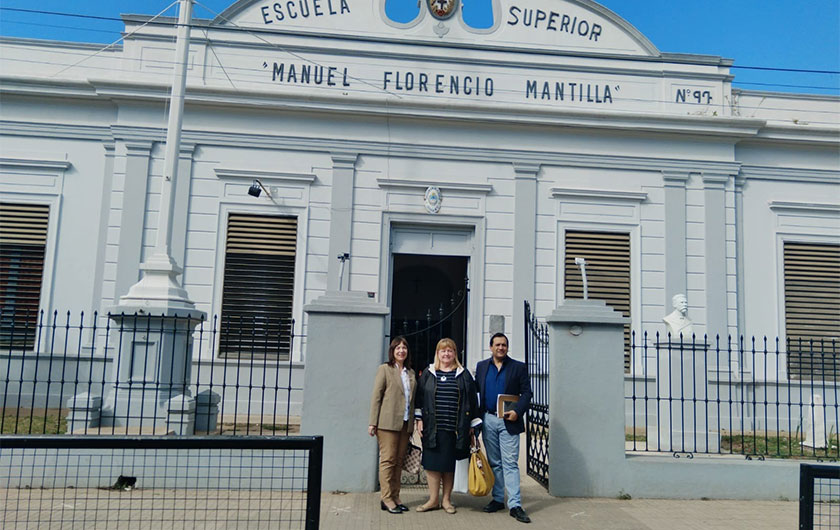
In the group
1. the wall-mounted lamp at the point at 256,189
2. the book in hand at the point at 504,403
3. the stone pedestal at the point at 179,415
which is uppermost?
the wall-mounted lamp at the point at 256,189

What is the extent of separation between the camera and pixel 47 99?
12.9 m

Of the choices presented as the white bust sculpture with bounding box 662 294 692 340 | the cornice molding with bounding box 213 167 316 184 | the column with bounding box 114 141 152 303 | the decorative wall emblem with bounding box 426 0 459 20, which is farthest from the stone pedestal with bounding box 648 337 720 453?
the column with bounding box 114 141 152 303

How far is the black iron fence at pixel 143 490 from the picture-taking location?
5762 mm

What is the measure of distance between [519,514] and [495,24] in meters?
10.6

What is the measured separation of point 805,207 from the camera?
1380cm

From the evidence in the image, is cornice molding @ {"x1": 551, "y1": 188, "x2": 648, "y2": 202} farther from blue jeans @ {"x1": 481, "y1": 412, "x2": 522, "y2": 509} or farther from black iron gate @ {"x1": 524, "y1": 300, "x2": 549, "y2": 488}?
blue jeans @ {"x1": 481, "y1": 412, "x2": 522, "y2": 509}

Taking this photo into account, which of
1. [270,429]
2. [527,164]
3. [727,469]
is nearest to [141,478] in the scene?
[270,429]

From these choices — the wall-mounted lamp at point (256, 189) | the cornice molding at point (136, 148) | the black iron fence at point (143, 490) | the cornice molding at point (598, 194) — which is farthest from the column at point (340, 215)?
the black iron fence at point (143, 490)

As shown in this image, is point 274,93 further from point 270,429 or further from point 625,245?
point 625,245

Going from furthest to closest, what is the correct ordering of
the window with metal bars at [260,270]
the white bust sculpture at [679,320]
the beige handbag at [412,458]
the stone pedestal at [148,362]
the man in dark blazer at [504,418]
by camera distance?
the window with metal bars at [260,270] < the white bust sculpture at [679,320] < the stone pedestal at [148,362] < the beige handbag at [412,458] < the man in dark blazer at [504,418]

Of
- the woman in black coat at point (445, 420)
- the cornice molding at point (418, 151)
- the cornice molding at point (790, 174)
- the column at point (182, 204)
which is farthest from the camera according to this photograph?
the cornice molding at point (790, 174)

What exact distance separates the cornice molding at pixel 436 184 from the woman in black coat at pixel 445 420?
22.9 ft

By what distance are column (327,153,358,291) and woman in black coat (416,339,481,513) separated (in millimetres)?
6469

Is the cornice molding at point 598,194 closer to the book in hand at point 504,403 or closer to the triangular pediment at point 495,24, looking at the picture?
the triangular pediment at point 495,24
